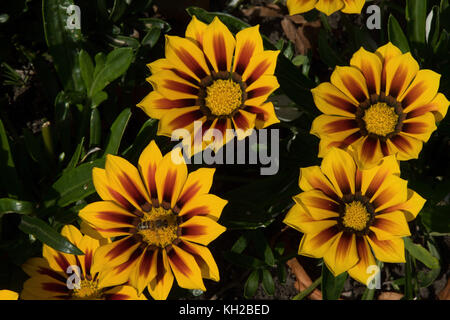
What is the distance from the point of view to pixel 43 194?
1.75 m

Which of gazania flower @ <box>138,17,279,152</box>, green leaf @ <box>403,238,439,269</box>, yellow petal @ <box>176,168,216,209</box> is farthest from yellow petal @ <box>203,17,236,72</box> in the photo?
green leaf @ <box>403,238,439,269</box>

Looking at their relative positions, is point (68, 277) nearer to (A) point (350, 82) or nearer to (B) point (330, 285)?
(B) point (330, 285)

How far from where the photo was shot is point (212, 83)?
160cm

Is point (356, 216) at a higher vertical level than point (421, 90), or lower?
lower

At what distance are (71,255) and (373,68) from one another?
114cm

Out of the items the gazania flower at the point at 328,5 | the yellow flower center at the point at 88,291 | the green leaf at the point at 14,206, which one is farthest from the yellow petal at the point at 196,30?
the yellow flower center at the point at 88,291

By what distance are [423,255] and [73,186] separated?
1.23m

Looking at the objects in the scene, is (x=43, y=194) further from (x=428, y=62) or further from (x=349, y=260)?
(x=428, y=62)

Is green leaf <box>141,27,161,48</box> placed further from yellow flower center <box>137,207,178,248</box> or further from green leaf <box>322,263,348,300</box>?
green leaf <box>322,263,348,300</box>

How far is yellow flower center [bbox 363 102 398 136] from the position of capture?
1.54 m

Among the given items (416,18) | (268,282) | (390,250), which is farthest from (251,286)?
(416,18)

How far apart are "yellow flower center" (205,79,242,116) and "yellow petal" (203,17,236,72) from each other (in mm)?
58

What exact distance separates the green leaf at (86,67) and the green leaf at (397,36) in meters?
1.05
